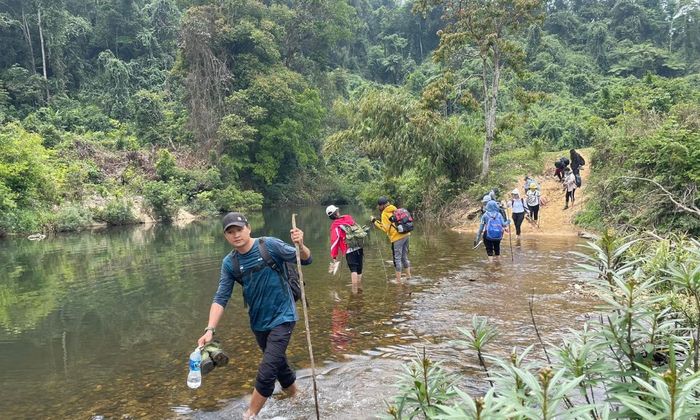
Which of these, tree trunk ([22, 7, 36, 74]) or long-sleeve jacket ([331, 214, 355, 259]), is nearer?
long-sleeve jacket ([331, 214, 355, 259])

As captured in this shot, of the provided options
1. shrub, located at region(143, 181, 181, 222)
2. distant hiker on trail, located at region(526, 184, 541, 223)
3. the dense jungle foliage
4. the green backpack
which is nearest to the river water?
the green backpack

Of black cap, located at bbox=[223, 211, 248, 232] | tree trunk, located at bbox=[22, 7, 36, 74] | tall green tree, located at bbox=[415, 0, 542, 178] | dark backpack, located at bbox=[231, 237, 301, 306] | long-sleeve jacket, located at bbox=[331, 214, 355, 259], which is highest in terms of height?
tree trunk, located at bbox=[22, 7, 36, 74]

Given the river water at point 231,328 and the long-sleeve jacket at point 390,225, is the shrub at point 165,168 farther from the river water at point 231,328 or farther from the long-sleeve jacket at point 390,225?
the long-sleeve jacket at point 390,225

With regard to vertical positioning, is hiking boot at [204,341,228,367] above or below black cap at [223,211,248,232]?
below

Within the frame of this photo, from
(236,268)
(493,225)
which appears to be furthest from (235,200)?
(236,268)

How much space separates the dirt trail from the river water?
3.56 m

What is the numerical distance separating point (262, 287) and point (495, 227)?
7.82 meters

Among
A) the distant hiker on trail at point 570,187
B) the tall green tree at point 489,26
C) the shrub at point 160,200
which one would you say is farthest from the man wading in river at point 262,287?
the shrub at point 160,200

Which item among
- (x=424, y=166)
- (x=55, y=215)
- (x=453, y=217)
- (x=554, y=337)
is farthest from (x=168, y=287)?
(x=55, y=215)

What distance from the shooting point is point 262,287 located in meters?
4.45

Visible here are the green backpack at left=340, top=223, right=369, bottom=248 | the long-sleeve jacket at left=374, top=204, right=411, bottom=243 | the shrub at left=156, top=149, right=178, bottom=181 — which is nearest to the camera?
the green backpack at left=340, top=223, right=369, bottom=248

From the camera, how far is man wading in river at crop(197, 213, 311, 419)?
171 inches

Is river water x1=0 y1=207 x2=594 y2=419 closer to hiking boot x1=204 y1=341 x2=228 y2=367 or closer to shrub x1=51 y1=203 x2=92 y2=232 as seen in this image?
hiking boot x1=204 y1=341 x2=228 y2=367

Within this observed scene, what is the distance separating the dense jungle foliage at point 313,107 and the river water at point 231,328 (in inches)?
170
